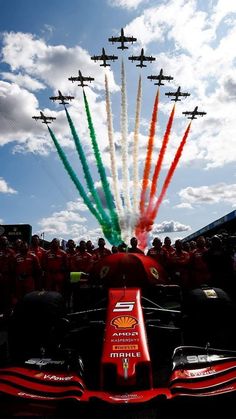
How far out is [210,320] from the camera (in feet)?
17.3

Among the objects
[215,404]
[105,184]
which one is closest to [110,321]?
[215,404]

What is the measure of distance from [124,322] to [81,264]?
25.1ft

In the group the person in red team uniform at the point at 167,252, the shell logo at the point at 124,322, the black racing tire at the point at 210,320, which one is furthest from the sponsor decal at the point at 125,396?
the person in red team uniform at the point at 167,252

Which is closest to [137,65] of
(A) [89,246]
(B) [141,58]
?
(B) [141,58]

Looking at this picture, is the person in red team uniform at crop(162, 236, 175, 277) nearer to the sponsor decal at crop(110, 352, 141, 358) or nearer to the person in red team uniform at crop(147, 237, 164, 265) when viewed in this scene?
the person in red team uniform at crop(147, 237, 164, 265)

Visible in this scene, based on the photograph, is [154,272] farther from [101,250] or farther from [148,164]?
[148,164]

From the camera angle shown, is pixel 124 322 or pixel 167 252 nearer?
pixel 124 322

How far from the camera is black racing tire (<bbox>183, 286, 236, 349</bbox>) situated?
5281mm

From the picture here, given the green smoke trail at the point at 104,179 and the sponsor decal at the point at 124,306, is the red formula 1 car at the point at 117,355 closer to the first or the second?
the sponsor decal at the point at 124,306

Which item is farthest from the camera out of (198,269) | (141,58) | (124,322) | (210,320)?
(141,58)

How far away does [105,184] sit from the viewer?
29.9 meters

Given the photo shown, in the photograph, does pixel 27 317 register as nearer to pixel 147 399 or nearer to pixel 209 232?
pixel 147 399

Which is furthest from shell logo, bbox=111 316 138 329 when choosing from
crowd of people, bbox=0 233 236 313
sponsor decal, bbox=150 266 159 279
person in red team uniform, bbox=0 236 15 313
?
person in red team uniform, bbox=0 236 15 313

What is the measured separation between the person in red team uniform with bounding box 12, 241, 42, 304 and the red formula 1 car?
432cm
